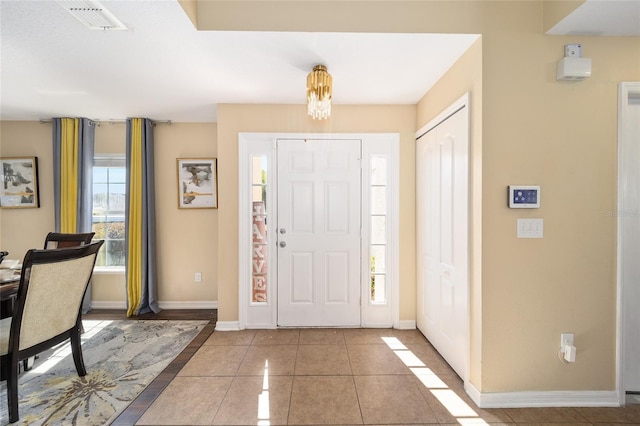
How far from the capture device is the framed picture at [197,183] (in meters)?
3.72

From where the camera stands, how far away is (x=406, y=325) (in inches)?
121

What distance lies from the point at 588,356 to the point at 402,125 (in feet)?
7.88

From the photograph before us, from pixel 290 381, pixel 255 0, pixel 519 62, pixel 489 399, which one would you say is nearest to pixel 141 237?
pixel 290 381

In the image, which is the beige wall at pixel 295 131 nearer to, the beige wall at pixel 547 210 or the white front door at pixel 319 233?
the white front door at pixel 319 233

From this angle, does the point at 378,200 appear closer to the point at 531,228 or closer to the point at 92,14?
the point at 531,228

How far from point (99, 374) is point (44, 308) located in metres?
0.75

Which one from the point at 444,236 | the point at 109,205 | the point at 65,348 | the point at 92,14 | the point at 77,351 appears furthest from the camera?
the point at 109,205

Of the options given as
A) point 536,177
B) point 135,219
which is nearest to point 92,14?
point 135,219

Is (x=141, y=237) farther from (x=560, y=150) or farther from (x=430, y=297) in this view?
(x=560, y=150)

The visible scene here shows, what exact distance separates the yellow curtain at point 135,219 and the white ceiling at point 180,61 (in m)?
0.49

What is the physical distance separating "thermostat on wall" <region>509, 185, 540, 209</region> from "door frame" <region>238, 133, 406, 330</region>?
1.28 meters

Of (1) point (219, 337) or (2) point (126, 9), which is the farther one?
(1) point (219, 337)

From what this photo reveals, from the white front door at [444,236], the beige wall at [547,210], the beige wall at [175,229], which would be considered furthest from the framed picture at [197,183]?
the beige wall at [547,210]

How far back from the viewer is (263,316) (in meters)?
3.08
